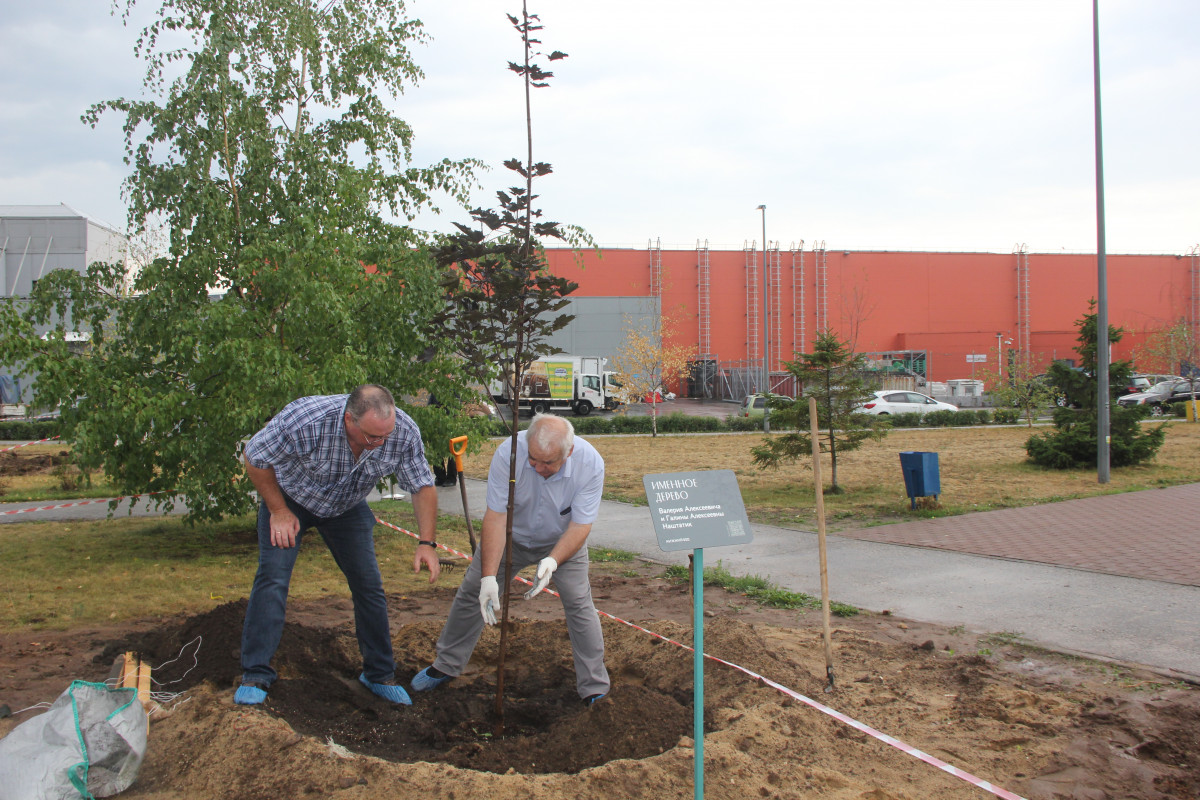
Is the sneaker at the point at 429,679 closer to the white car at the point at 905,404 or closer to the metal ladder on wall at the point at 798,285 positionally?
the white car at the point at 905,404

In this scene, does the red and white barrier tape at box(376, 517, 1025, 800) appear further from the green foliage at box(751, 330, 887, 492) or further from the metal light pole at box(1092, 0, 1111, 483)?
the metal light pole at box(1092, 0, 1111, 483)

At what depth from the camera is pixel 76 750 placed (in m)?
3.01

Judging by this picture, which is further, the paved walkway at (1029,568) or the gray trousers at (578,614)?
the paved walkway at (1029,568)

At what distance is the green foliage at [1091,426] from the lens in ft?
49.2

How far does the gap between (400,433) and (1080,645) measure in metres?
4.23

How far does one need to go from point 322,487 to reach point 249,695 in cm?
96

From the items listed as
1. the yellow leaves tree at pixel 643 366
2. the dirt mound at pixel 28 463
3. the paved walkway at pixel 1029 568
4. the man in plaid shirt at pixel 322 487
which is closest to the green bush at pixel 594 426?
the yellow leaves tree at pixel 643 366

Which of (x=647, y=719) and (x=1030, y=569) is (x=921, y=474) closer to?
(x=1030, y=569)

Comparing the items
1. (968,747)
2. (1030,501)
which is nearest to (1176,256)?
(1030,501)

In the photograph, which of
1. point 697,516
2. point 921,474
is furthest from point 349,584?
point 921,474

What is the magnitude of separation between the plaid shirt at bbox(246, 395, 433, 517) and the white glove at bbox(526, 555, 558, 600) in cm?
70

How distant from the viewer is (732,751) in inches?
132

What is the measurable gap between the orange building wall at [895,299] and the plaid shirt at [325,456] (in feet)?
138

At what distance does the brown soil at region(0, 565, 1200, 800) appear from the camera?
3.15 meters
